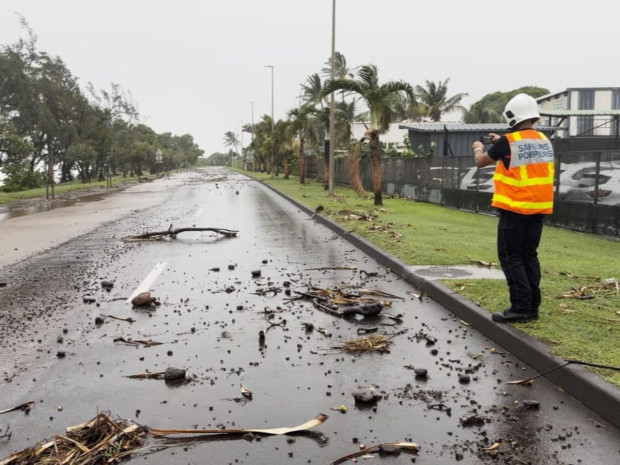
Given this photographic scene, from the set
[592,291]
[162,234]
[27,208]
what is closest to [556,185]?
[592,291]

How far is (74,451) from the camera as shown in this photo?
3.53m

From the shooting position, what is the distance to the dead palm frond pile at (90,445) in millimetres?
3445

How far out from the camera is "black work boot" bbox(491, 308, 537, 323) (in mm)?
5812

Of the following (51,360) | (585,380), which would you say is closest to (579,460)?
(585,380)

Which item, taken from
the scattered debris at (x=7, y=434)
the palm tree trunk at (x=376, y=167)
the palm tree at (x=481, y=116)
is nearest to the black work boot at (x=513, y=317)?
the scattered debris at (x=7, y=434)

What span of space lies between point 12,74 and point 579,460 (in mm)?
46983

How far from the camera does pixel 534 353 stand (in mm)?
5043

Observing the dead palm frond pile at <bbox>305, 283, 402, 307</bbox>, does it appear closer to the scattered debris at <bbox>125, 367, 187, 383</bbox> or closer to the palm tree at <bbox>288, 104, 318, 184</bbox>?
the scattered debris at <bbox>125, 367, 187, 383</bbox>

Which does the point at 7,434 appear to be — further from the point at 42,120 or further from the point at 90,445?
the point at 42,120

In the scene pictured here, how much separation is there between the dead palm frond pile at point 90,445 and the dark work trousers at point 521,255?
364cm

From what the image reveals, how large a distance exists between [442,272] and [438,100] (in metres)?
65.9

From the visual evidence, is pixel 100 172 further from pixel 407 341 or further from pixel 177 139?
pixel 177 139

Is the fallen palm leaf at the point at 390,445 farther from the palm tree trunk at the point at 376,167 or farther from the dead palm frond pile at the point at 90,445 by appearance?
the palm tree trunk at the point at 376,167

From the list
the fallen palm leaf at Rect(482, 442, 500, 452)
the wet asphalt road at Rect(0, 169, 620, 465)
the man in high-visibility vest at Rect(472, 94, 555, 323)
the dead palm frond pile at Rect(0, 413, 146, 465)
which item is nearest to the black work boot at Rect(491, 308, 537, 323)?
the man in high-visibility vest at Rect(472, 94, 555, 323)
